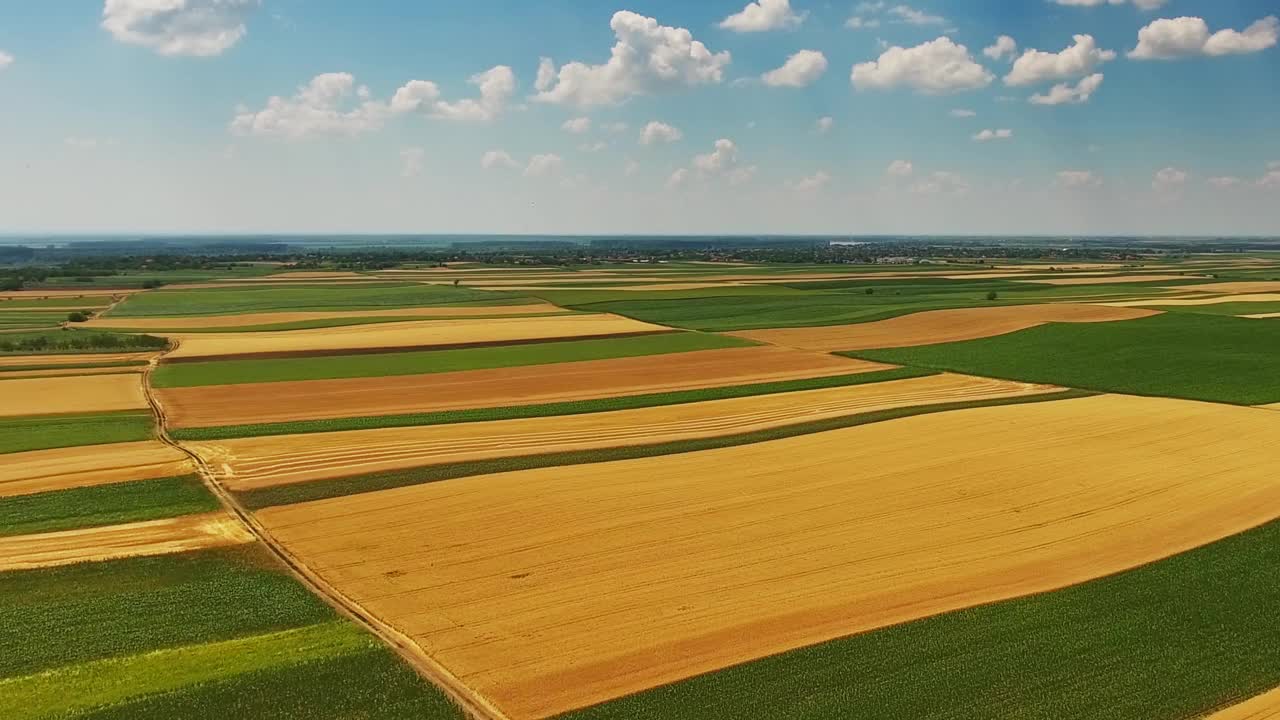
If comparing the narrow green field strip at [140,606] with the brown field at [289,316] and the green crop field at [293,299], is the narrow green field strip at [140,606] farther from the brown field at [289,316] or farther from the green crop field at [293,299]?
the green crop field at [293,299]

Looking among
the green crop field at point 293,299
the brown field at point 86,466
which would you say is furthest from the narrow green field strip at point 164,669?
the green crop field at point 293,299

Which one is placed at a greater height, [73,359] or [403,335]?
[403,335]

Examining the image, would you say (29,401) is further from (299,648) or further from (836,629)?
(836,629)

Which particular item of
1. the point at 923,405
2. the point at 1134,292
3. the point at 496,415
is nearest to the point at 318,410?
Result: the point at 496,415

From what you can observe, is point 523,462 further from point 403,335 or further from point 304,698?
point 403,335

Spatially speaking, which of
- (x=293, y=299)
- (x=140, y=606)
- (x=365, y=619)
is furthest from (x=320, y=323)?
(x=365, y=619)

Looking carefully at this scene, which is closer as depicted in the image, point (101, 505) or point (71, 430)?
point (101, 505)
